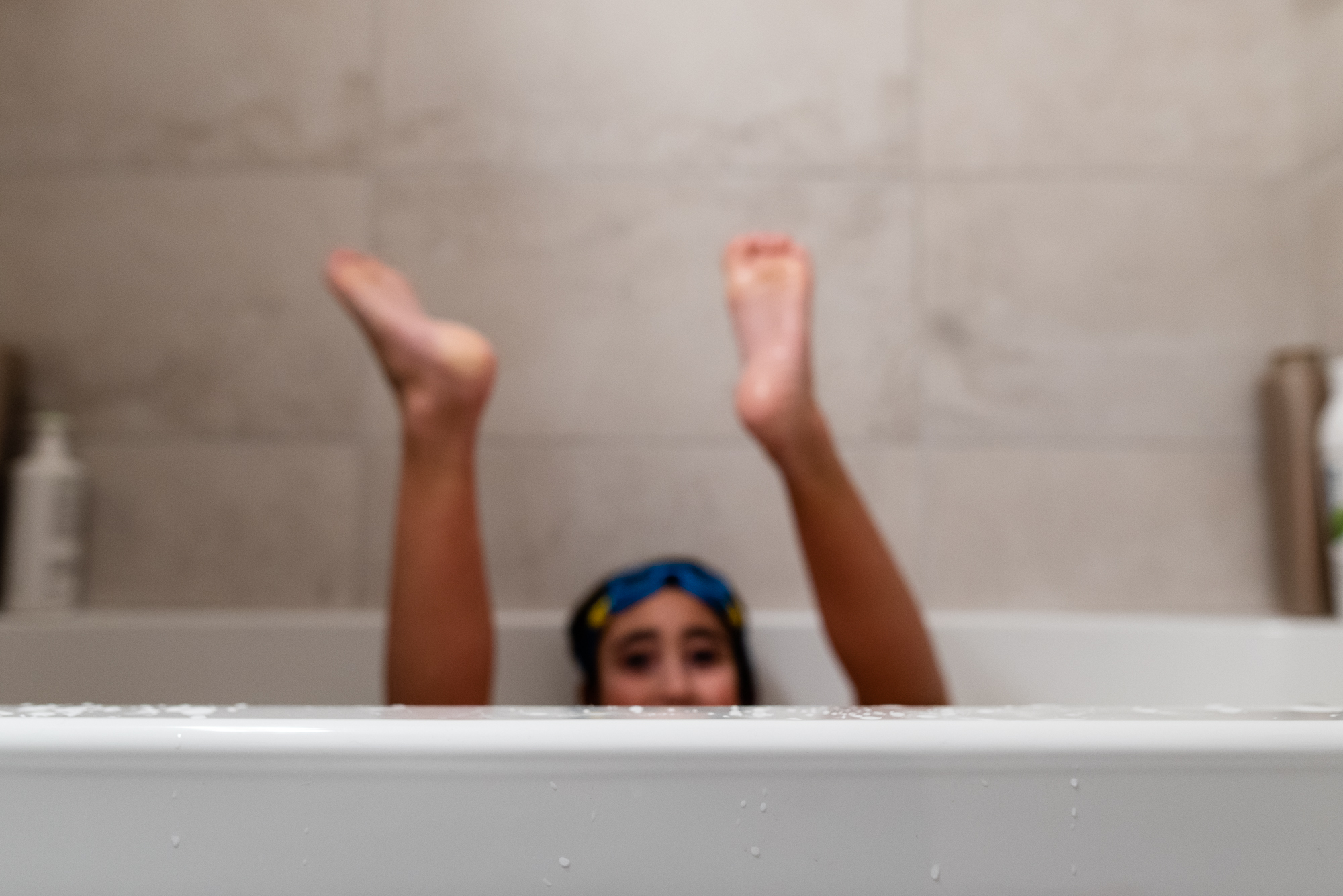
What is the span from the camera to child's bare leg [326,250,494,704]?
746 millimetres

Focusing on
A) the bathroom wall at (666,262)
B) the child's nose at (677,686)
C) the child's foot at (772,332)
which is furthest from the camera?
the bathroom wall at (666,262)

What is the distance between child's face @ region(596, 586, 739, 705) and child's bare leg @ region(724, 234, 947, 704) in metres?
0.17

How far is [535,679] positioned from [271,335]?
536 mm

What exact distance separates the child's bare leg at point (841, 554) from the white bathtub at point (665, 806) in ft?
1.56

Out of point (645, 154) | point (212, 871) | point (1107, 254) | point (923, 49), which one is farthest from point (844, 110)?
point (212, 871)

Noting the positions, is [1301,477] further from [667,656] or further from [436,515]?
[436,515]

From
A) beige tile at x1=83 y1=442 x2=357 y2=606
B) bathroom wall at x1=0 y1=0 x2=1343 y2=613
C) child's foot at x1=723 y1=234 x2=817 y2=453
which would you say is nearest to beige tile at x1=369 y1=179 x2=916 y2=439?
bathroom wall at x1=0 y1=0 x2=1343 y2=613

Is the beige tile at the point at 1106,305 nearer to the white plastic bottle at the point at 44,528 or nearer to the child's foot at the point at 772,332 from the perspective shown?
the child's foot at the point at 772,332

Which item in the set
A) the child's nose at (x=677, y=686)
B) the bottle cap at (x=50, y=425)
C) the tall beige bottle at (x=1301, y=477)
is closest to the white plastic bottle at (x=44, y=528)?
the bottle cap at (x=50, y=425)

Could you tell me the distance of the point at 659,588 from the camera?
36.0 inches

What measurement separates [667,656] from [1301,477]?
0.73 m

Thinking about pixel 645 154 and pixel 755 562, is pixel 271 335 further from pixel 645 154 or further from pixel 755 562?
pixel 755 562

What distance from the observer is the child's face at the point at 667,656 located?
867 mm

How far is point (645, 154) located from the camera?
1084 millimetres
